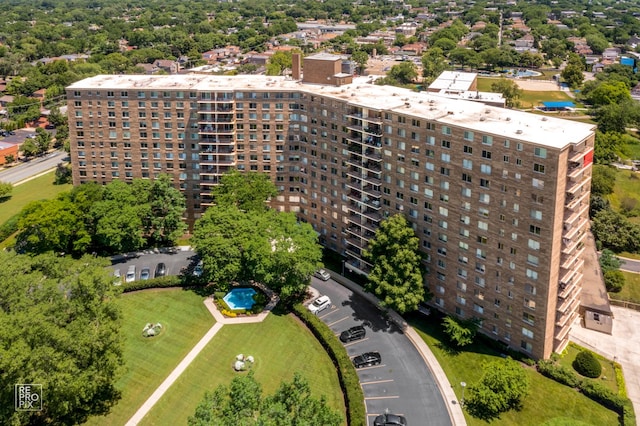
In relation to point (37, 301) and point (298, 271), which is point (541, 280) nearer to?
point (298, 271)

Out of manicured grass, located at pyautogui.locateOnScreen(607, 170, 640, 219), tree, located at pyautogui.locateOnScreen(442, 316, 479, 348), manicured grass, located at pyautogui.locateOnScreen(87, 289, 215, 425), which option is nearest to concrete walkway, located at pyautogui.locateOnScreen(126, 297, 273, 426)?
manicured grass, located at pyautogui.locateOnScreen(87, 289, 215, 425)

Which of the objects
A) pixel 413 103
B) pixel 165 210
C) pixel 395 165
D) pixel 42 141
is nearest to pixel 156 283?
pixel 165 210

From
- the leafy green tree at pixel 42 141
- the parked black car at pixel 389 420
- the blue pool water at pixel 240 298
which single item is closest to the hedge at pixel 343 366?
the parked black car at pixel 389 420

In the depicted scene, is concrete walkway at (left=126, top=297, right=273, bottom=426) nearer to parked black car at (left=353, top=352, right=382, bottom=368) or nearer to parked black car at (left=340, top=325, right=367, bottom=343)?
parked black car at (left=340, top=325, right=367, bottom=343)

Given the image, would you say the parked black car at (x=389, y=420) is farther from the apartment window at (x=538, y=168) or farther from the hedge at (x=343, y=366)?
the apartment window at (x=538, y=168)

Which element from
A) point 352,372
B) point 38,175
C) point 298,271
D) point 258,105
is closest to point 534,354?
point 352,372

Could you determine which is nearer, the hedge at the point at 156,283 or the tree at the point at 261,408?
the tree at the point at 261,408
